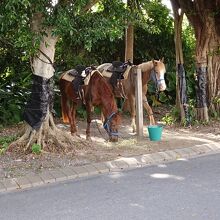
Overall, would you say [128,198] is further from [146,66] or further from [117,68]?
[117,68]

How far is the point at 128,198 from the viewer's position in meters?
5.64

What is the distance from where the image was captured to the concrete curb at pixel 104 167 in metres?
6.35

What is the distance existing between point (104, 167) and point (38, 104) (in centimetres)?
188

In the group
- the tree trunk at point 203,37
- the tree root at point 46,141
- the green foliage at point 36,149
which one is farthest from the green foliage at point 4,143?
the tree trunk at point 203,37

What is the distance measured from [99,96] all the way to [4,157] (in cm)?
237

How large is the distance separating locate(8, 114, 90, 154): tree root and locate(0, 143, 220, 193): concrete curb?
3.21 ft

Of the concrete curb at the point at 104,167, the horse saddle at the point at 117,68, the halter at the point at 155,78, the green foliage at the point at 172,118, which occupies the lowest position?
the concrete curb at the point at 104,167

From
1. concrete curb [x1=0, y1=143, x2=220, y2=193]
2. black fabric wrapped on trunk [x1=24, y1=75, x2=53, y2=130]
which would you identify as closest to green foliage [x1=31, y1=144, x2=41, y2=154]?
black fabric wrapped on trunk [x1=24, y1=75, x2=53, y2=130]

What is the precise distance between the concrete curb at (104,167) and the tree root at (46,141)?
0.98 metres

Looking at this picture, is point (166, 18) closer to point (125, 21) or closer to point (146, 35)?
point (146, 35)

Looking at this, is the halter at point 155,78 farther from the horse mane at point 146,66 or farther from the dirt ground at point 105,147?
the dirt ground at point 105,147

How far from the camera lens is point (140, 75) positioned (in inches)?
380

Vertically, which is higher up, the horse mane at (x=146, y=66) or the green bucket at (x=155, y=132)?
the horse mane at (x=146, y=66)

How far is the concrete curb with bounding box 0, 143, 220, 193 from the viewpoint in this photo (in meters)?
6.35
